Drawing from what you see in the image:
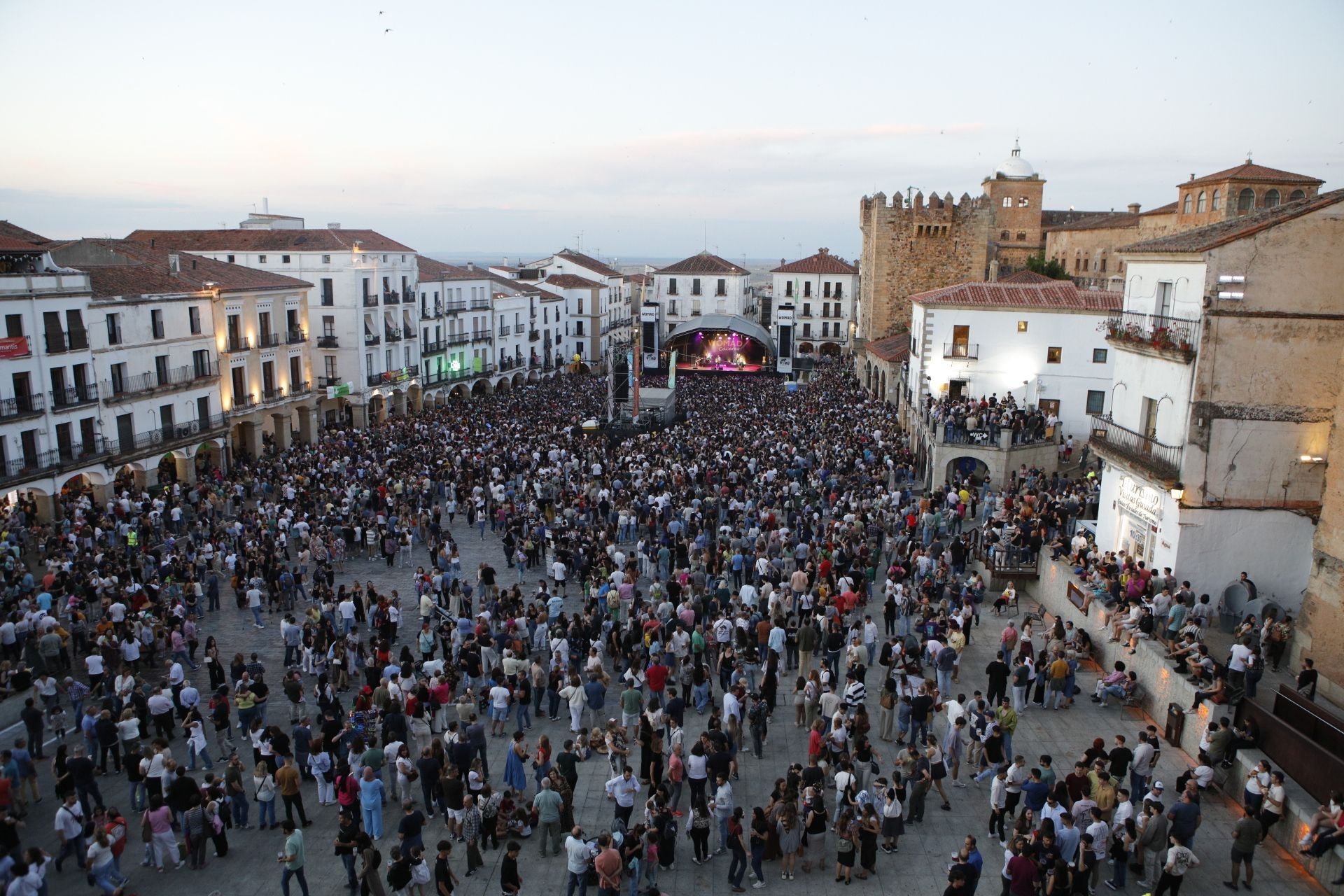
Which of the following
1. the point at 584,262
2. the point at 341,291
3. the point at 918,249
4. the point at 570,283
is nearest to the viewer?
the point at 341,291

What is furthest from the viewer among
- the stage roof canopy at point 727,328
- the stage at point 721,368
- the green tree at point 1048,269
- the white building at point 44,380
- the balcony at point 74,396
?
the stage roof canopy at point 727,328

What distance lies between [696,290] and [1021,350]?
158ft

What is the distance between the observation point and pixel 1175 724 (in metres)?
13.4

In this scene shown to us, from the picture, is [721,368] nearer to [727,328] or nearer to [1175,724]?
[727,328]

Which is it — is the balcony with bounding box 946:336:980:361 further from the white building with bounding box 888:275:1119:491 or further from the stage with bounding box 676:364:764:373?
the stage with bounding box 676:364:764:373

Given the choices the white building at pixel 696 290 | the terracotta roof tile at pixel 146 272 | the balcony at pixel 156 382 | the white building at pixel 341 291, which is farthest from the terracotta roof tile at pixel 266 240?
the white building at pixel 696 290

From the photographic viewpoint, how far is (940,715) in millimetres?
14312

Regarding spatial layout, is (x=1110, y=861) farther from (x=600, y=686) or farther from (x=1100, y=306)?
(x=1100, y=306)

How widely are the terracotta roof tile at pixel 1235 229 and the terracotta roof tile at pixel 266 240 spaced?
34.8 metres

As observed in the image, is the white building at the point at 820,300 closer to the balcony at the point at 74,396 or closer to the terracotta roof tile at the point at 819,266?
the terracotta roof tile at the point at 819,266

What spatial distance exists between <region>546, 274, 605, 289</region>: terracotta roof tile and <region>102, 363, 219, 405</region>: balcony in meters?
38.3

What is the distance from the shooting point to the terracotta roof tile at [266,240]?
4319 cm

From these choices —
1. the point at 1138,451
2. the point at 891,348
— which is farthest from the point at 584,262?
the point at 1138,451

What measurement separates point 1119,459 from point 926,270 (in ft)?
123
